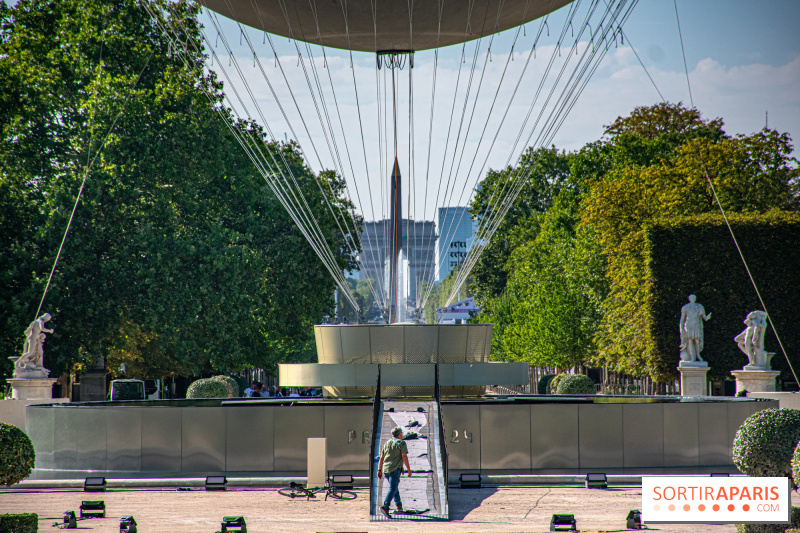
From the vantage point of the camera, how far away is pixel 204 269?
1442 inches

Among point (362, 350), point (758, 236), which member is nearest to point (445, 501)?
point (362, 350)

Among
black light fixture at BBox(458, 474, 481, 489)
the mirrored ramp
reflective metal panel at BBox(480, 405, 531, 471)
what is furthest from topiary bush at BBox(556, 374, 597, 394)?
black light fixture at BBox(458, 474, 481, 489)

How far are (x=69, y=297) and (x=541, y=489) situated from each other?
25.0 m

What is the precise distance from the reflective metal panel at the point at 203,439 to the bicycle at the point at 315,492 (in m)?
2.60

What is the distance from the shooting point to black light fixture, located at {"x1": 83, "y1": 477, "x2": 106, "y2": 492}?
53.9ft

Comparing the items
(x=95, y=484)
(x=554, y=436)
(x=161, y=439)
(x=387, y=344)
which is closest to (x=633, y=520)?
(x=554, y=436)

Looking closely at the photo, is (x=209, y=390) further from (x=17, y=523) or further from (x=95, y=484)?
(x=17, y=523)

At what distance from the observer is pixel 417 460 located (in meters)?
15.3

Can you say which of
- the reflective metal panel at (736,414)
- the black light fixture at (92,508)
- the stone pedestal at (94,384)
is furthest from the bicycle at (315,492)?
the stone pedestal at (94,384)

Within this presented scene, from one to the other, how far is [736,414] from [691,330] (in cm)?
1112

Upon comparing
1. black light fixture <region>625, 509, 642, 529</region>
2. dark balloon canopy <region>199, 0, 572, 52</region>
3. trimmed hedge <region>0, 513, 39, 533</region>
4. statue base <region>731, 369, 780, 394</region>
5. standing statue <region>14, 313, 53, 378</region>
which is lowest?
black light fixture <region>625, 509, 642, 529</region>

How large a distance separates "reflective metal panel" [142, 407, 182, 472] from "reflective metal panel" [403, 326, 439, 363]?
522cm

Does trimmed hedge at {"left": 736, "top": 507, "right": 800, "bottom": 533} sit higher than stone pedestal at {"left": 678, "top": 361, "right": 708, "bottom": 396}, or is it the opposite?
stone pedestal at {"left": 678, "top": 361, "right": 708, "bottom": 396}

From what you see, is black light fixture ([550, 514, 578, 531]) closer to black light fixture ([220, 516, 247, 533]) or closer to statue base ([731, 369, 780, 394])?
black light fixture ([220, 516, 247, 533])
